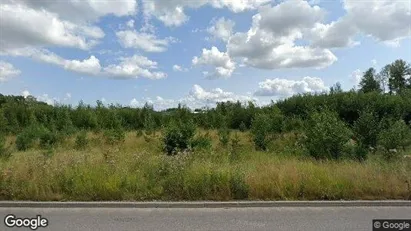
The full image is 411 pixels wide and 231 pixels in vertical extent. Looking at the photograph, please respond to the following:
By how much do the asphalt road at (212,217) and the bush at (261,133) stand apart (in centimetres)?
1162

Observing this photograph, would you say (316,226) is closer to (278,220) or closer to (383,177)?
(278,220)

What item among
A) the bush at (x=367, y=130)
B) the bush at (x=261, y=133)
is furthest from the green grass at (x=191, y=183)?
the bush at (x=261, y=133)

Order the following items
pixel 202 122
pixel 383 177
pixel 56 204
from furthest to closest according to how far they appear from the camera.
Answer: pixel 202 122
pixel 383 177
pixel 56 204

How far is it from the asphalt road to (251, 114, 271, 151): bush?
38.1ft

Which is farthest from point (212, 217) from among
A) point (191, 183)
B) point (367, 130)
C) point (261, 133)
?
point (261, 133)

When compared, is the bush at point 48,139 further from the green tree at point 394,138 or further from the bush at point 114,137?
the green tree at point 394,138

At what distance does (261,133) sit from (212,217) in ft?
43.1

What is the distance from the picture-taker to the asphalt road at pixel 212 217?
5625 millimetres

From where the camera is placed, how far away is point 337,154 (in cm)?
1207

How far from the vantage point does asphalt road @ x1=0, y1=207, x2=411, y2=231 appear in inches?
221

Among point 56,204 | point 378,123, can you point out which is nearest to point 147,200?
point 56,204

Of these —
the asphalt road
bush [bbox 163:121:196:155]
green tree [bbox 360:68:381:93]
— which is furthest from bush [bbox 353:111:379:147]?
green tree [bbox 360:68:381:93]

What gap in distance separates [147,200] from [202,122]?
2362 cm

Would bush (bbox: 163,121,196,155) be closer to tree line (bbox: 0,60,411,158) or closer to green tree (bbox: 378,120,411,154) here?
tree line (bbox: 0,60,411,158)
